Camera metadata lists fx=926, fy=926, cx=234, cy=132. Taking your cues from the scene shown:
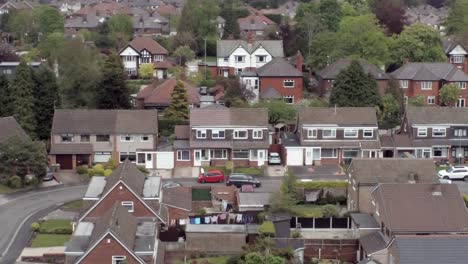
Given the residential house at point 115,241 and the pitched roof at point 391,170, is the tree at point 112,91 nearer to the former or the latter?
the pitched roof at point 391,170

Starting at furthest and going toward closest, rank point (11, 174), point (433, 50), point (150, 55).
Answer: point (150, 55)
point (433, 50)
point (11, 174)

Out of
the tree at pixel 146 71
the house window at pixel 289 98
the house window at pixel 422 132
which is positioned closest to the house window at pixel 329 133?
the house window at pixel 422 132

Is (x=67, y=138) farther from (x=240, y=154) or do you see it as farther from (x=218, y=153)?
(x=240, y=154)

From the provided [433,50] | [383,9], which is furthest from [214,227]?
[383,9]

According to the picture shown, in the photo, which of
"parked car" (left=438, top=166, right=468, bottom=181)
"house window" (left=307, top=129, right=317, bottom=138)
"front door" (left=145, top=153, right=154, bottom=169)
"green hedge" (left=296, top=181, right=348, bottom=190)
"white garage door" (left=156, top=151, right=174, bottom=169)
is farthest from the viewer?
"house window" (left=307, top=129, right=317, bottom=138)

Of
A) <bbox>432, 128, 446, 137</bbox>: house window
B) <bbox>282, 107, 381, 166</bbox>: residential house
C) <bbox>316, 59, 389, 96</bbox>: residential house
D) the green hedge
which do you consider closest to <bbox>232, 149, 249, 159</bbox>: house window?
<bbox>282, 107, 381, 166</bbox>: residential house

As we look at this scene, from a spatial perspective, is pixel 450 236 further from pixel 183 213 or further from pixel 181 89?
pixel 181 89

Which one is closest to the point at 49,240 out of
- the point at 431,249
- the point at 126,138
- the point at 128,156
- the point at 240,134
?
the point at 128,156

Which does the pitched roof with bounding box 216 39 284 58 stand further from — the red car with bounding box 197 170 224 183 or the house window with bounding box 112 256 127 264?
the house window with bounding box 112 256 127 264
